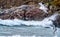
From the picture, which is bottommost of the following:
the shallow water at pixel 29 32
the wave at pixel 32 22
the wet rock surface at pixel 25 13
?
the shallow water at pixel 29 32

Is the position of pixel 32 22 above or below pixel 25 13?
below

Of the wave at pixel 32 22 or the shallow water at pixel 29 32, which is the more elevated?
the wave at pixel 32 22

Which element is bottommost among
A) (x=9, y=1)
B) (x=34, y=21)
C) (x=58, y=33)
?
(x=58, y=33)

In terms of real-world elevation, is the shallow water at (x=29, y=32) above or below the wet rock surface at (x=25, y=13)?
below

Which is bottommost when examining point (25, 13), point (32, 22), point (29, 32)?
point (29, 32)

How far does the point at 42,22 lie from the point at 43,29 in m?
0.08

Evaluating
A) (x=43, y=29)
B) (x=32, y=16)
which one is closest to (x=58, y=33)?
(x=43, y=29)

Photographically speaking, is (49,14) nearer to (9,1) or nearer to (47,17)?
(47,17)

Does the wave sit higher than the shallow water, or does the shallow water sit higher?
the wave

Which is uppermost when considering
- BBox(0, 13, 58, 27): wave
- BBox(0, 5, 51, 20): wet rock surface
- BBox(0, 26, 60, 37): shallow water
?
BBox(0, 5, 51, 20): wet rock surface

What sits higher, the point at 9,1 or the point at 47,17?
the point at 9,1

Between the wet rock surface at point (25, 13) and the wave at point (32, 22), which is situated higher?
the wet rock surface at point (25, 13)

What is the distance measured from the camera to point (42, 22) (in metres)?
2.20

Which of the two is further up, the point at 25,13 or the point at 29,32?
the point at 25,13
